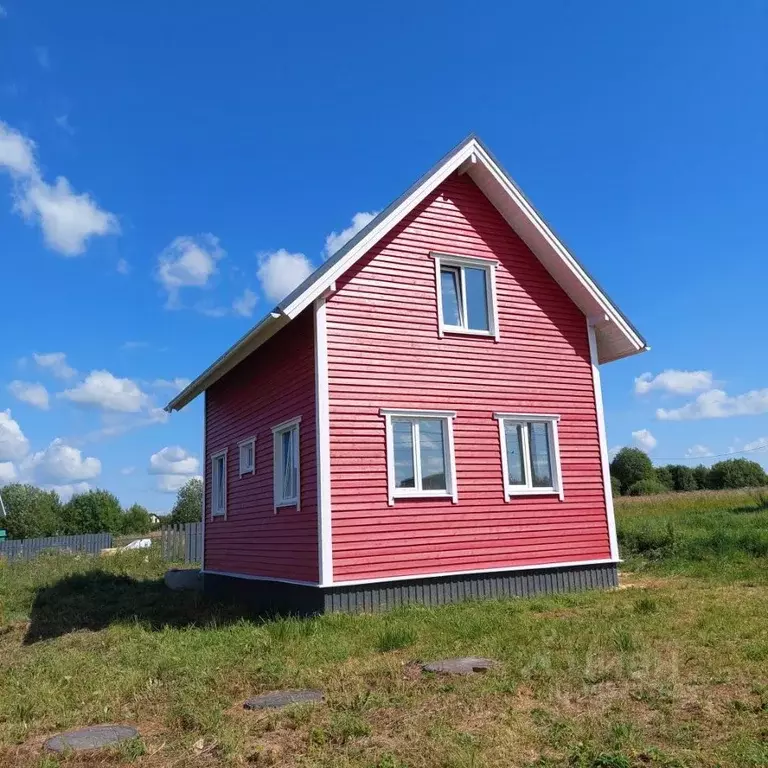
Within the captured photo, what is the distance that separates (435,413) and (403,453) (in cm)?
97

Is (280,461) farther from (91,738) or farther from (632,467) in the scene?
(632,467)

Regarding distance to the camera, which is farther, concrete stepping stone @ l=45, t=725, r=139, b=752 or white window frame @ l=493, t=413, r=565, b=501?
white window frame @ l=493, t=413, r=565, b=501

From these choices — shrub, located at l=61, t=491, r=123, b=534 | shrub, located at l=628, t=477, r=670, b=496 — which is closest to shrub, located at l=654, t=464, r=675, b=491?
shrub, located at l=628, t=477, r=670, b=496

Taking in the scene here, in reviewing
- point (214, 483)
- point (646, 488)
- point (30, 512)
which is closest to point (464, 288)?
point (214, 483)

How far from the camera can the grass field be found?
5.30 m

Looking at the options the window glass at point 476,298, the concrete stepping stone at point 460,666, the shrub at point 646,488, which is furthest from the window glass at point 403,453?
the shrub at point 646,488

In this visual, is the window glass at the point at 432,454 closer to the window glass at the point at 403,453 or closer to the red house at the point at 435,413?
the red house at the point at 435,413

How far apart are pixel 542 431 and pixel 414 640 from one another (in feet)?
20.9

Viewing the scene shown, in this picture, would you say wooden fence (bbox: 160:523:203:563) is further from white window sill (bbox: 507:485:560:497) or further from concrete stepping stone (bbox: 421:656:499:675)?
concrete stepping stone (bbox: 421:656:499:675)

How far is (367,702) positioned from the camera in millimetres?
6445

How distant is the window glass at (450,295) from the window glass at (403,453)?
91.9 inches

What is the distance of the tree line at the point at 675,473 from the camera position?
8838 cm

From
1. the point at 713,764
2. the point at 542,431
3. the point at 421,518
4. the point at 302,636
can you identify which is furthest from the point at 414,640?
the point at 542,431

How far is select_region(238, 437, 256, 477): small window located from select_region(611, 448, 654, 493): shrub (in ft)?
274
